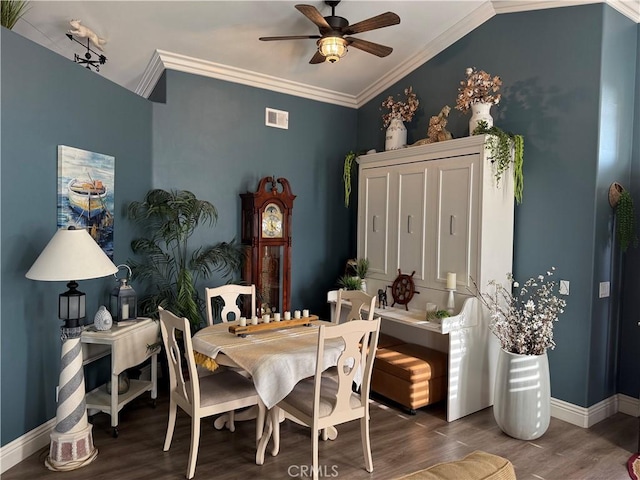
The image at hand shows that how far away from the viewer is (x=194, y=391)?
262 centimetres

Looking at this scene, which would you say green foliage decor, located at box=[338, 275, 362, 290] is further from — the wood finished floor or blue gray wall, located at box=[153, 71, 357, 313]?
the wood finished floor

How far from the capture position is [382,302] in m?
4.35

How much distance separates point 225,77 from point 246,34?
2.15ft

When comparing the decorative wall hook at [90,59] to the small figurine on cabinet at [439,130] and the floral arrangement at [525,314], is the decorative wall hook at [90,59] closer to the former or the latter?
the small figurine on cabinet at [439,130]

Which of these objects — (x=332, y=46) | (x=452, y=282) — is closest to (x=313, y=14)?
(x=332, y=46)

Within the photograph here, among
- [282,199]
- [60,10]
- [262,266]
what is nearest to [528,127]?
[282,199]

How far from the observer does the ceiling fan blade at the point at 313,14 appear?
2887 millimetres

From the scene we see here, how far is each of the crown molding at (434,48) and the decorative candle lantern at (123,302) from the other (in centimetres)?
335

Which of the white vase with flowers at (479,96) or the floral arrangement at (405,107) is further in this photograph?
the floral arrangement at (405,107)

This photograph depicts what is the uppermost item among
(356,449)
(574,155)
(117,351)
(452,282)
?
(574,155)

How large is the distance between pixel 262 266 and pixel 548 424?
2.73 metres

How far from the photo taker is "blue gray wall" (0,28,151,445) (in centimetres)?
271

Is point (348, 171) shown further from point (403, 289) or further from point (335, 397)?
point (335, 397)

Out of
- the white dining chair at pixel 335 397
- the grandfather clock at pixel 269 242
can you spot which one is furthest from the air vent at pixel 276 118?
the white dining chair at pixel 335 397
